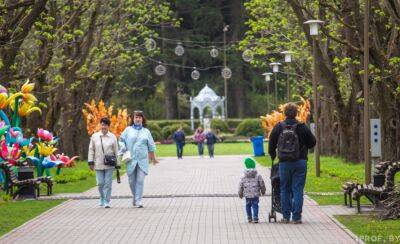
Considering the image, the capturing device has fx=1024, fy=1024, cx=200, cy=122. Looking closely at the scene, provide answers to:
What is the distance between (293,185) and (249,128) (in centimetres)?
6721

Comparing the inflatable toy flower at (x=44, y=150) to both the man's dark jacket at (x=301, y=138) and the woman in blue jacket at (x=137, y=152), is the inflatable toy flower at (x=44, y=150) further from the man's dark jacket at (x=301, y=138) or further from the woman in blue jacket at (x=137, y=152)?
the man's dark jacket at (x=301, y=138)

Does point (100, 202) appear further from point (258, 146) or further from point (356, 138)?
point (258, 146)

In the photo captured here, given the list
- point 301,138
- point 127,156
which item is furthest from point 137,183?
point 301,138

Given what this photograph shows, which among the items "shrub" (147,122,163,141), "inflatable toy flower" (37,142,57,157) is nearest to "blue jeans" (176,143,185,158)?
"inflatable toy flower" (37,142,57,157)

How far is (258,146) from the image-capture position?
163ft

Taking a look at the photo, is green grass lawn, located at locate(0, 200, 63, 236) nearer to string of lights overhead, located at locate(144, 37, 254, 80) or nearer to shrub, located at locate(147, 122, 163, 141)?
string of lights overhead, located at locate(144, 37, 254, 80)

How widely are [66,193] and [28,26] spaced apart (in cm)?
440

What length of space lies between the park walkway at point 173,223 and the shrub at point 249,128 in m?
58.8

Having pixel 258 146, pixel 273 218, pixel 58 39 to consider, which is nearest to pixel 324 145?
pixel 258 146

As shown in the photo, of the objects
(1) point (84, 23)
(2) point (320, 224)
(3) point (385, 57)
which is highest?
(1) point (84, 23)

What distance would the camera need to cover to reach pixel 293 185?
15.6 meters

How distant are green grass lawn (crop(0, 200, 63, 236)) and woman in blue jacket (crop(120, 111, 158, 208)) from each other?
1682 mm

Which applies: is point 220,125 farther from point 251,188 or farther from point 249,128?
point 251,188

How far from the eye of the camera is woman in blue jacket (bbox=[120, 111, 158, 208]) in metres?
19.4
